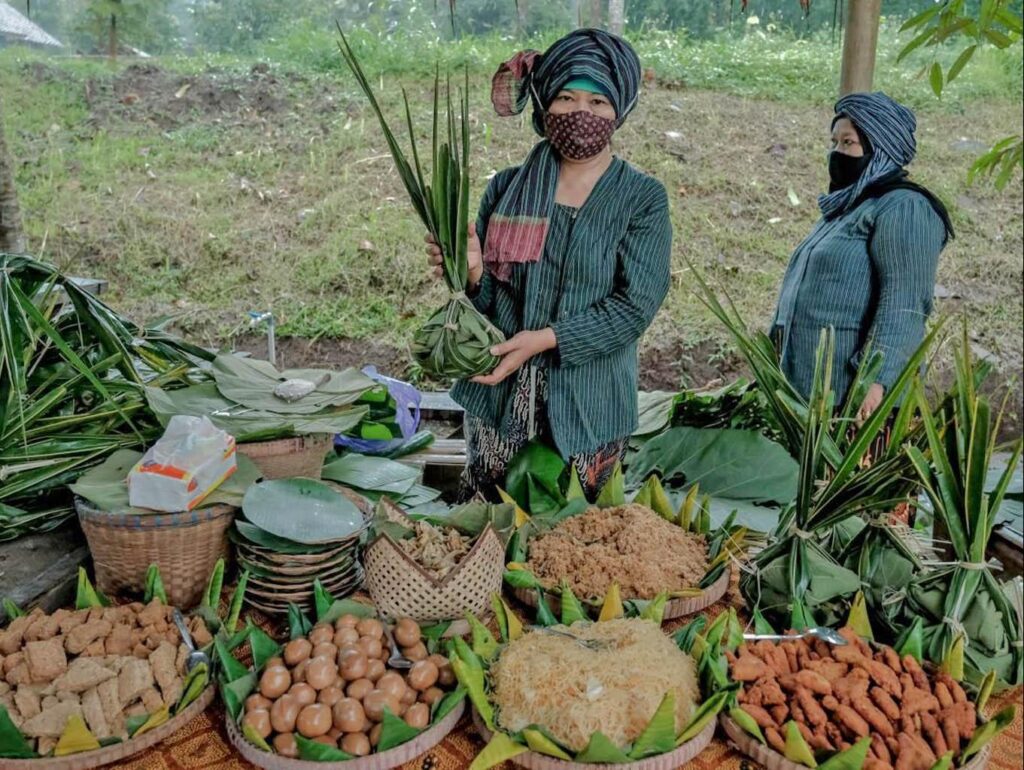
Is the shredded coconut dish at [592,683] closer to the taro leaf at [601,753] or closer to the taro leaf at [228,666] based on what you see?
the taro leaf at [601,753]

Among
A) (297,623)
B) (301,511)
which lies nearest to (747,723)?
(297,623)

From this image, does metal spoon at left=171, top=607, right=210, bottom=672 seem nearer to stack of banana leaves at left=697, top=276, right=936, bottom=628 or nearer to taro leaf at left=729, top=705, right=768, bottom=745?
taro leaf at left=729, top=705, right=768, bottom=745

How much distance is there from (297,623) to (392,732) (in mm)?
305

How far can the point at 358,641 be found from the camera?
134cm

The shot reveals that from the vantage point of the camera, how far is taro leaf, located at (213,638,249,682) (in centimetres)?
130

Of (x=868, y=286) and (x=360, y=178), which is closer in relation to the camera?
(x=868, y=286)

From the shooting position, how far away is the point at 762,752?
1203 millimetres

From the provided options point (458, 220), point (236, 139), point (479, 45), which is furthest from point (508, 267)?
point (479, 45)

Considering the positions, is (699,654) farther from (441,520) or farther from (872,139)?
(872,139)

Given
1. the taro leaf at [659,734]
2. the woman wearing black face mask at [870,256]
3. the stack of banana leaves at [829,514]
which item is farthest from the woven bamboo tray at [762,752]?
the woman wearing black face mask at [870,256]

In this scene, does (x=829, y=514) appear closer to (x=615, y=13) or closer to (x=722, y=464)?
(x=722, y=464)

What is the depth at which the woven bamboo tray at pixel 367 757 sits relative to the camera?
45.5 inches

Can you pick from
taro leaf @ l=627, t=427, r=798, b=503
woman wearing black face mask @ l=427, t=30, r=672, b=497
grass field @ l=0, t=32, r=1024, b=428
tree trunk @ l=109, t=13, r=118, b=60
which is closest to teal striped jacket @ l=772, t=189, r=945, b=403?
taro leaf @ l=627, t=427, r=798, b=503

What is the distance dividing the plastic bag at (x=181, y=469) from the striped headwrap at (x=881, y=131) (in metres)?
1.80
